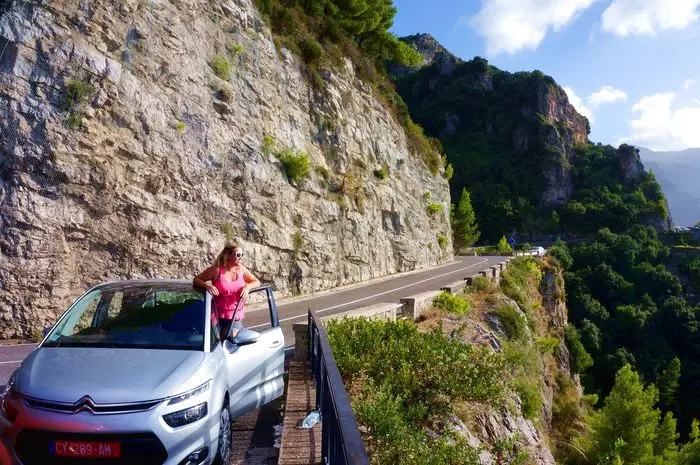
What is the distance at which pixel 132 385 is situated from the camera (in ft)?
11.2

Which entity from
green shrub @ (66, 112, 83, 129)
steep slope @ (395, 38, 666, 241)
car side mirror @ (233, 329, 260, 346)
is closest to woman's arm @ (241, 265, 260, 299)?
car side mirror @ (233, 329, 260, 346)

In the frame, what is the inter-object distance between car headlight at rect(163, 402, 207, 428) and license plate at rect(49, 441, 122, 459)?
37 centimetres

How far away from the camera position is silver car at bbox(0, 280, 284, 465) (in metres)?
3.17

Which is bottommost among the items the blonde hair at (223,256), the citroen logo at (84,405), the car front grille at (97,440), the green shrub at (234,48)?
the car front grille at (97,440)

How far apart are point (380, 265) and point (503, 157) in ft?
264

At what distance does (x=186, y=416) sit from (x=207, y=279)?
2164 millimetres

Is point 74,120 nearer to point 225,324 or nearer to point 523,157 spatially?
point 225,324

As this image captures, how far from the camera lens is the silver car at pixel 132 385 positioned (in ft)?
10.4

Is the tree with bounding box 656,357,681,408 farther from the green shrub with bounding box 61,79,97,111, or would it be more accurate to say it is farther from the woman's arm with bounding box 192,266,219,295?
the woman's arm with bounding box 192,266,219,295

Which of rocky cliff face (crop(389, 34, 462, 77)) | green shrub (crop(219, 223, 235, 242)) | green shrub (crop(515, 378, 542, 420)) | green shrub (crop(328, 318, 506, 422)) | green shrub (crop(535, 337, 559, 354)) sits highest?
rocky cliff face (crop(389, 34, 462, 77))

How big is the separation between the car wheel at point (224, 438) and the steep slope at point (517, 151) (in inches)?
3529

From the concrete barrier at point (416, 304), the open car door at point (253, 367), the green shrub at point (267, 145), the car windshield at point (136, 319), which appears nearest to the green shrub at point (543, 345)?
the concrete barrier at point (416, 304)

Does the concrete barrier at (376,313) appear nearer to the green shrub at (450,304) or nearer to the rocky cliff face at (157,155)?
the green shrub at (450,304)

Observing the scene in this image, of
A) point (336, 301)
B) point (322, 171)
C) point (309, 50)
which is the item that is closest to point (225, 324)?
point (336, 301)
